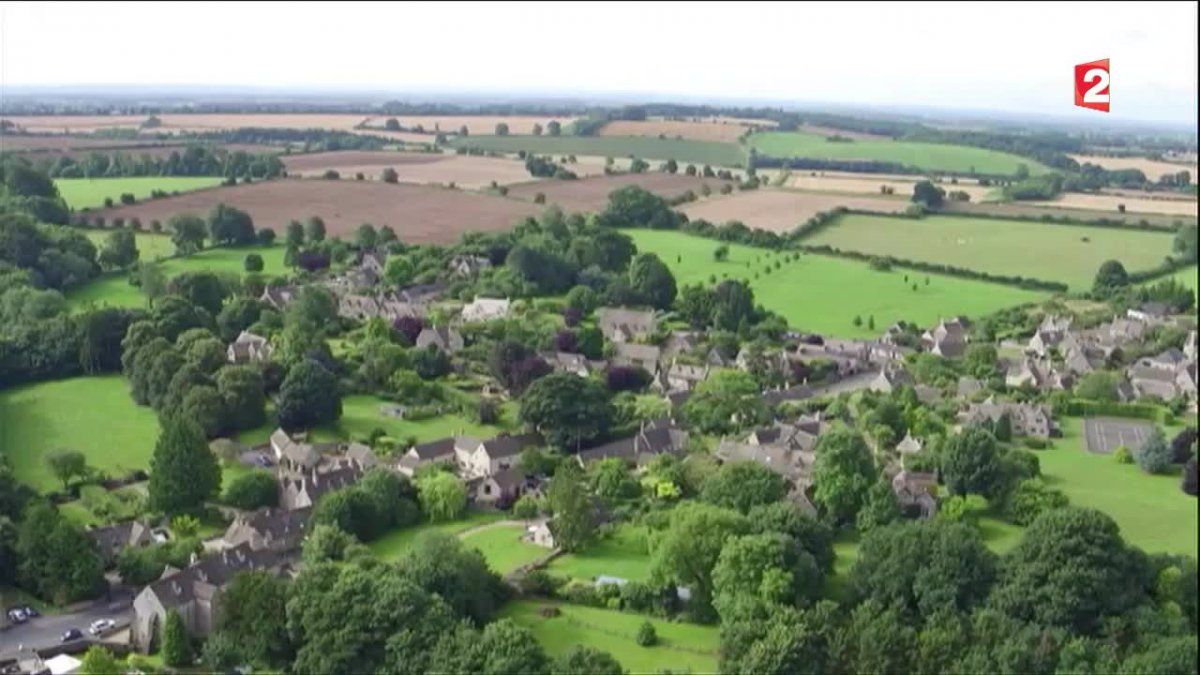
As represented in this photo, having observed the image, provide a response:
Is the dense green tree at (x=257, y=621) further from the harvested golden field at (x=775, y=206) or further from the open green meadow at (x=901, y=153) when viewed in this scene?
the open green meadow at (x=901, y=153)

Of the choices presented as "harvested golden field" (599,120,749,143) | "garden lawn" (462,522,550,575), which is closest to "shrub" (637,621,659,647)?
"garden lawn" (462,522,550,575)

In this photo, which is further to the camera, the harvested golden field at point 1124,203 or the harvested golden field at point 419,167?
the harvested golden field at point 419,167

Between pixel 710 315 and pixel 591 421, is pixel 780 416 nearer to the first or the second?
pixel 591 421

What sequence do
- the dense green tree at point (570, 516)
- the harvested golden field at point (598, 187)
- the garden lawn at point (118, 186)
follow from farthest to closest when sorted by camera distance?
the harvested golden field at point (598, 187) < the garden lawn at point (118, 186) < the dense green tree at point (570, 516)

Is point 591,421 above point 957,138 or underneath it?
underneath

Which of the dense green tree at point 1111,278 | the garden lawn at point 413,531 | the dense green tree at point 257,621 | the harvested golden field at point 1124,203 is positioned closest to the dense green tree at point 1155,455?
the garden lawn at point 413,531

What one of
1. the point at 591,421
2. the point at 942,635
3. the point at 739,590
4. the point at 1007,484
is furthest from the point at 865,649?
the point at 591,421
